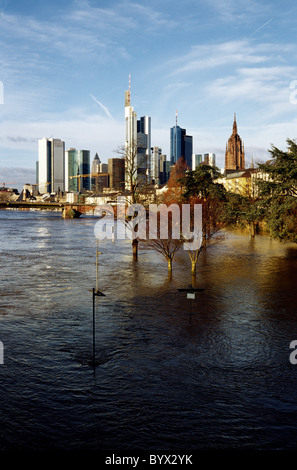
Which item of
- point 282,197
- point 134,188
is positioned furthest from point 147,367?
point 282,197

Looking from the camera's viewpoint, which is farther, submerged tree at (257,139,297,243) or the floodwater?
submerged tree at (257,139,297,243)

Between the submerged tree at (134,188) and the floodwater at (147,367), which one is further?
the submerged tree at (134,188)

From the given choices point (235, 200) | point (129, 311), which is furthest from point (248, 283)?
point (235, 200)

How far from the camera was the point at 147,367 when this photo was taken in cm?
1745

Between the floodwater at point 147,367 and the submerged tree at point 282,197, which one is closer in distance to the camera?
the floodwater at point 147,367

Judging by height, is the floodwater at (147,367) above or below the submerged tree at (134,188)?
below

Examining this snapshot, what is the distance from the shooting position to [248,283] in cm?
3609

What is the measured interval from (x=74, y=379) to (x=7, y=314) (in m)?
10.7

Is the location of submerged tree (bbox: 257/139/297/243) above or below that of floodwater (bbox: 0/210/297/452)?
above

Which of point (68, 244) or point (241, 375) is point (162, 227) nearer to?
point (241, 375)

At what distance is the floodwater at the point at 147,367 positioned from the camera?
12875 mm

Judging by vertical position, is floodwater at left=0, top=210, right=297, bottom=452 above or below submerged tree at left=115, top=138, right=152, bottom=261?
below

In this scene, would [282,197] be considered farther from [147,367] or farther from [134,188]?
Answer: [147,367]

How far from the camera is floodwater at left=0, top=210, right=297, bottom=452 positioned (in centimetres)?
1288
